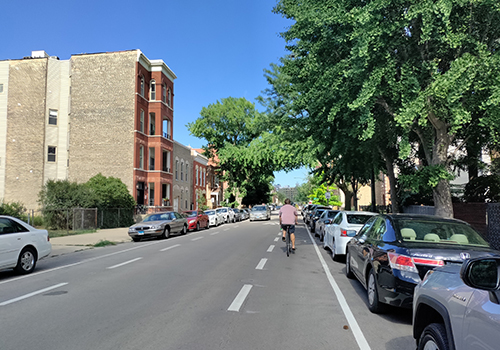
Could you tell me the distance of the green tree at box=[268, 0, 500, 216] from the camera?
378 inches

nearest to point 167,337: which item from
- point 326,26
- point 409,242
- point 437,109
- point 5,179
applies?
point 409,242

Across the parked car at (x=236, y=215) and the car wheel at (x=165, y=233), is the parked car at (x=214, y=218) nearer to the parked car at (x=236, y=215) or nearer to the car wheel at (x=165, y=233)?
the parked car at (x=236, y=215)

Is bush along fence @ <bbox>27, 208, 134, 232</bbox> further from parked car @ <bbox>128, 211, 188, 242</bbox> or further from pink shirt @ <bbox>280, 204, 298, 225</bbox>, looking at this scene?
pink shirt @ <bbox>280, 204, 298, 225</bbox>

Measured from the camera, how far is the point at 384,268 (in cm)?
577

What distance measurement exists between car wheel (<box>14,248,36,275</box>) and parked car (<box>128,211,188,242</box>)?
28.5 ft

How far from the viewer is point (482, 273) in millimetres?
2635

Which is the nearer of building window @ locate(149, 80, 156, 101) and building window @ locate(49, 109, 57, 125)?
building window @ locate(49, 109, 57, 125)

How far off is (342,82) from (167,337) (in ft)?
32.5

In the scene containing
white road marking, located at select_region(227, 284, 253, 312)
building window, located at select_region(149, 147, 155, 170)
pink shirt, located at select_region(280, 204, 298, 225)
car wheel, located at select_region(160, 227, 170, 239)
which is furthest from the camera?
building window, located at select_region(149, 147, 155, 170)

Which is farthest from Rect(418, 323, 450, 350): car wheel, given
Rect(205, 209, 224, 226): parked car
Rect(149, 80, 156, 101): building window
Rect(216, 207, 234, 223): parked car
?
Rect(149, 80, 156, 101): building window

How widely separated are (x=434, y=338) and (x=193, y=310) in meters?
3.84

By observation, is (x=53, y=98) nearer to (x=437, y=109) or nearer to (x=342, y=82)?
(x=342, y=82)

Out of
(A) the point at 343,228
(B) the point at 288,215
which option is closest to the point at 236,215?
(B) the point at 288,215

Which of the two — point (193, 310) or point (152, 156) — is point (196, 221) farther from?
point (193, 310)
